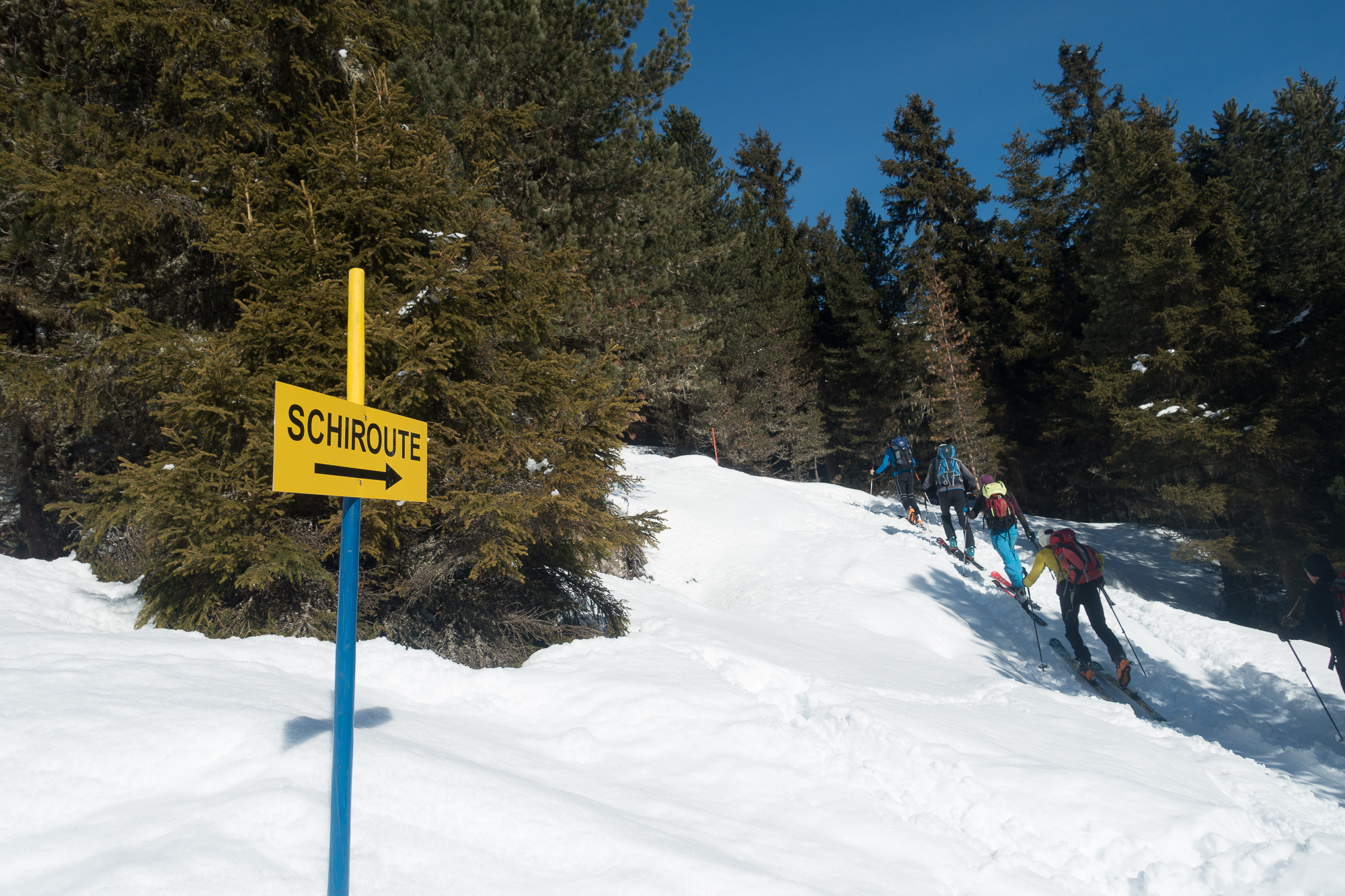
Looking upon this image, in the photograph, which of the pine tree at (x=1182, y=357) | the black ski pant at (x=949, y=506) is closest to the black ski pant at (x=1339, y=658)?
the black ski pant at (x=949, y=506)

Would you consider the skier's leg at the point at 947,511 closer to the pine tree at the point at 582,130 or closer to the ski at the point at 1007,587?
the ski at the point at 1007,587

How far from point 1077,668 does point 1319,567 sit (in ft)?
9.12

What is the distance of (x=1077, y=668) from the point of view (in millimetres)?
8430

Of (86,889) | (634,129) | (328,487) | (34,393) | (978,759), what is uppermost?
(634,129)

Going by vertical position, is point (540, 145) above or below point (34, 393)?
above

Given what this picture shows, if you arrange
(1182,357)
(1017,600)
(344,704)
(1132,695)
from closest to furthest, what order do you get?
1. (344,704)
2. (1132,695)
3. (1017,600)
4. (1182,357)

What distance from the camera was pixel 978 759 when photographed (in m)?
4.59

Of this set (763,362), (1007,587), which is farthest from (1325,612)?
(763,362)

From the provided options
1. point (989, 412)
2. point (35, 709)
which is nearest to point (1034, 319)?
point (989, 412)

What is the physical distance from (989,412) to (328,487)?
102ft

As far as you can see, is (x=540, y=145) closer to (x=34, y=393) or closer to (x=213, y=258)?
(x=213, y=258)

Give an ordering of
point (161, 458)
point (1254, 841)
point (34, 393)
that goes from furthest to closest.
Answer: point (34, 393), point (161, 458), point (1254, 841)

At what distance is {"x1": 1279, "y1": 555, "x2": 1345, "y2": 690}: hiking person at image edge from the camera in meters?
6.54

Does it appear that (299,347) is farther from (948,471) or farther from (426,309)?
(948,471)
